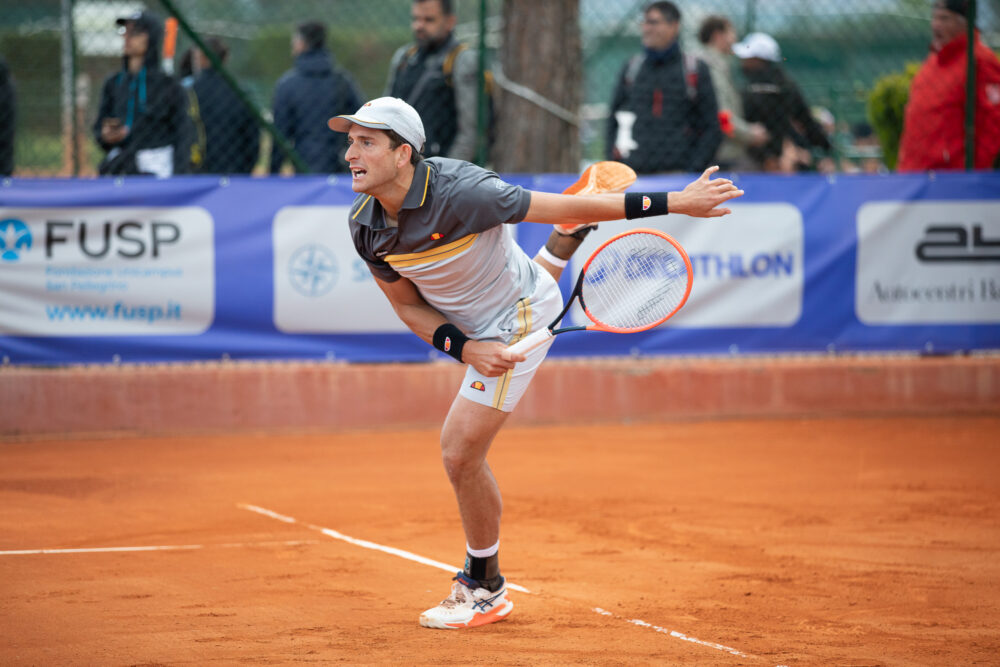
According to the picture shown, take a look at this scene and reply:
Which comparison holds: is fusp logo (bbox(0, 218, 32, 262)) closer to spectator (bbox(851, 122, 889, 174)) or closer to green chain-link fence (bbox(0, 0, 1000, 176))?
green chain-link fence (bbox(0, 0, 1000, 176))

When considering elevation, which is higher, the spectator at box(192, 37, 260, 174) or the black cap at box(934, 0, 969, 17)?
the black cap at box(934, 0, 969, 17)

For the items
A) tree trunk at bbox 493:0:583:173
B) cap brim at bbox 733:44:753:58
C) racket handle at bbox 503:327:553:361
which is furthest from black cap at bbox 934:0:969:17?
racket handle at bbox 503:327:553:361

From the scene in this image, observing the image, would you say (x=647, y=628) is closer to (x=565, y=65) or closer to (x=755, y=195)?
(x=755, y=195)

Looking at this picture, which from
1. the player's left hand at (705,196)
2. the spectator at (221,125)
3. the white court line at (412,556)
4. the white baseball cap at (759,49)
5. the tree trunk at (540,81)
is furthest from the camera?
the tree trunk at (540,81)

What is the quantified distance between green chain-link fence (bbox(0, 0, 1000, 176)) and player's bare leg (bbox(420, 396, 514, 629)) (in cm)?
444

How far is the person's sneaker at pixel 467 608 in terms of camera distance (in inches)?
176

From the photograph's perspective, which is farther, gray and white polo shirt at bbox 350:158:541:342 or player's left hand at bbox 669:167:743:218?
gray and white polo shirt at bbox 350:158:541:342

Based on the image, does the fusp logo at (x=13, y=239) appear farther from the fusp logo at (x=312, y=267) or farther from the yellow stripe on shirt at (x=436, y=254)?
the yellow stripe on shirt at (x=436, y=254)

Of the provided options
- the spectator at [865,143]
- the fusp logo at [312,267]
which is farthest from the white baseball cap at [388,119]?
the spectator at [865,143]

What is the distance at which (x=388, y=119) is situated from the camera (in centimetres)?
423

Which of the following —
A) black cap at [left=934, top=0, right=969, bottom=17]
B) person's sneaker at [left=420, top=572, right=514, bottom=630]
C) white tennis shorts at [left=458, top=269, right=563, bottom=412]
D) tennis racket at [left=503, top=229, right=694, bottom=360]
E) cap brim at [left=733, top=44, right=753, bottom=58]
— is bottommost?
person's sneaker at [left=420, top=572, right=514, bottom=630]

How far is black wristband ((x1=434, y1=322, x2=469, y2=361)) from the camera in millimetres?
4414

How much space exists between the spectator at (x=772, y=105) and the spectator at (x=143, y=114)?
4310 mm

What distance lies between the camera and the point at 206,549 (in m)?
5.55
